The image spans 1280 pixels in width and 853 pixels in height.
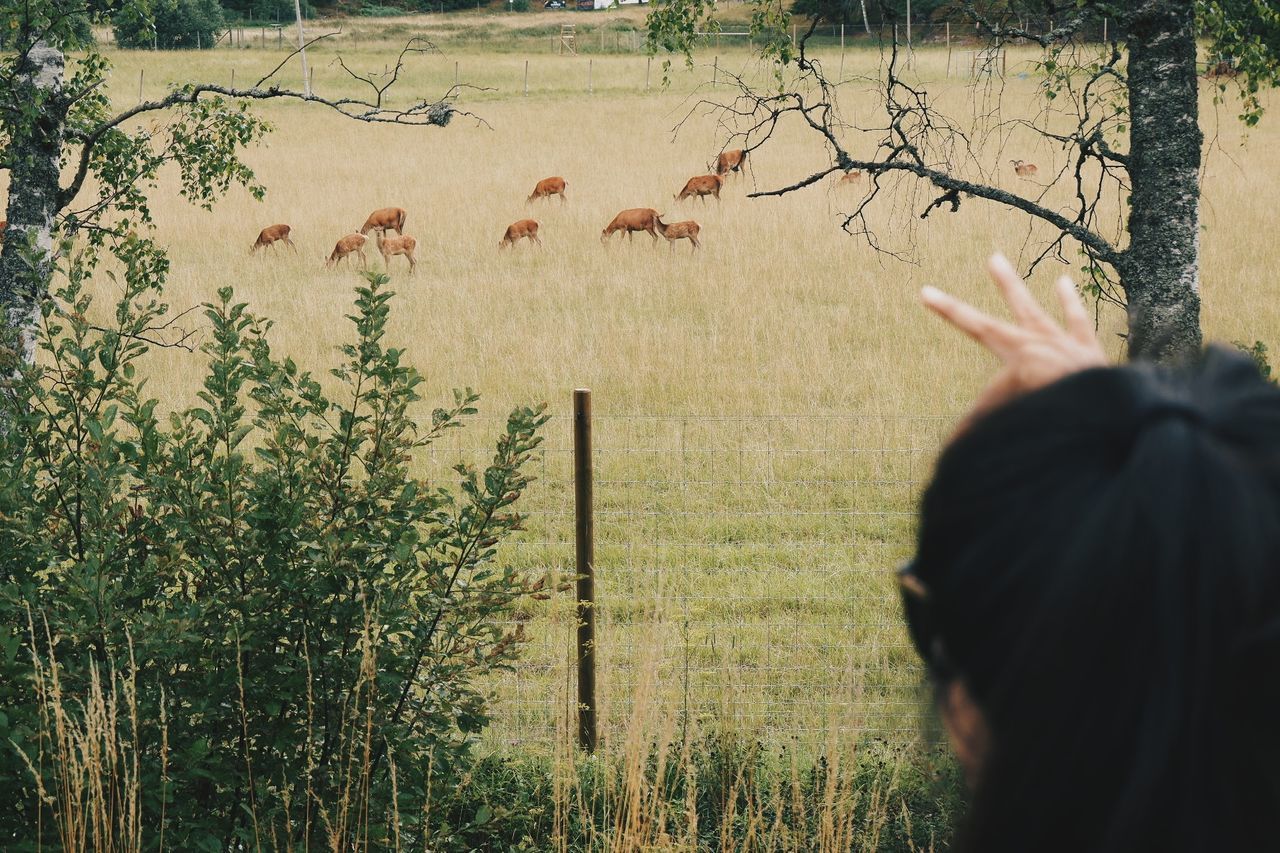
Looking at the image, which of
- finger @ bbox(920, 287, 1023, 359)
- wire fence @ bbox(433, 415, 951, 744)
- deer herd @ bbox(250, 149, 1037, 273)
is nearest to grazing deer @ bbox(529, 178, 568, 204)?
deer herd @ bbox(250, 149, 1037, 273)

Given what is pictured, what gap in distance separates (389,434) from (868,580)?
4.38 metres

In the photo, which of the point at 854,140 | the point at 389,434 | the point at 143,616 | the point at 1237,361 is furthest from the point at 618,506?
the point at 854,140

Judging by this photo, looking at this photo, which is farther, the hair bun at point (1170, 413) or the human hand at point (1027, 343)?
the human hand at point (1027, 343)

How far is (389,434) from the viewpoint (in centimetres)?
411

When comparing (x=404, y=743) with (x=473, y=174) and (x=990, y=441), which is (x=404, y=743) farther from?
(x=473, y=174)

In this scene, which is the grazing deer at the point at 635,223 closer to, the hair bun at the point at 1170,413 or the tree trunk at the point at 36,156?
the tree trunk at the point at 36,156

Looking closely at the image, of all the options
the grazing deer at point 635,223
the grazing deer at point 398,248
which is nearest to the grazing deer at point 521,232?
the grazing deer at point 635,223

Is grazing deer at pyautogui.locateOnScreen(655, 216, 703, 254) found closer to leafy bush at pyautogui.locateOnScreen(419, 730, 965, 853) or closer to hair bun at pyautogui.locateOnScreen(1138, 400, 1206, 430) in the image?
leafy bush at pyautogui.locateOnScreen(419, 730, 965, 853)

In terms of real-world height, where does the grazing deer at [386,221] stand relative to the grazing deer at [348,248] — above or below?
above

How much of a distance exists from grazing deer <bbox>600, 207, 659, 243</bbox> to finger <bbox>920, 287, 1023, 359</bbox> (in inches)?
687

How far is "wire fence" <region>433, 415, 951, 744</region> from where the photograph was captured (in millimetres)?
6113

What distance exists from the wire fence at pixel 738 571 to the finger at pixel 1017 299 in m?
2.63

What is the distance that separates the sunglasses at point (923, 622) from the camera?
917 millimetres

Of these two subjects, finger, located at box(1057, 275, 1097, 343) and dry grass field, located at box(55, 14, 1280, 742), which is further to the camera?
dry grass field, located at box(55, 14, 1280, 742)
